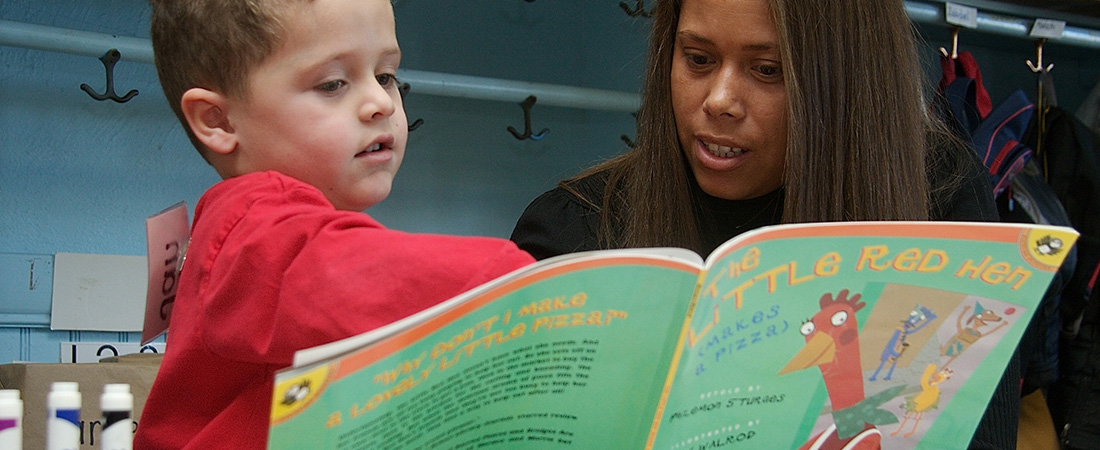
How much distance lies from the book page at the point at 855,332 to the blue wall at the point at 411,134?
1374mm

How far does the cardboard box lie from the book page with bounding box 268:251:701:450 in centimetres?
101

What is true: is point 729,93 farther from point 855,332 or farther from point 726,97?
point 855,332

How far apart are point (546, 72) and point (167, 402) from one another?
1819 millimetres

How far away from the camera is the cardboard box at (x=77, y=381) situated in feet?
4.57

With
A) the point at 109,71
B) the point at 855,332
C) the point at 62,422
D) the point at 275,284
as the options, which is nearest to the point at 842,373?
the point at 855,332

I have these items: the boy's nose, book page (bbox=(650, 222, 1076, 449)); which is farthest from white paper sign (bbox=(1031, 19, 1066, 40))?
the boy's nose

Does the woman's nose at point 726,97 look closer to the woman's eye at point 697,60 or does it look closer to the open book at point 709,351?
the woman's eye at point 697,60

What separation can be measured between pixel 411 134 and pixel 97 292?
2.45ft

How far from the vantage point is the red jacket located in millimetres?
575

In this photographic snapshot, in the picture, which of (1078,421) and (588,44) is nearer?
(1078,421)

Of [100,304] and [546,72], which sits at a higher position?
[546,72]

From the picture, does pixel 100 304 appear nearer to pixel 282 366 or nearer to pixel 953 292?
pixel 282 366

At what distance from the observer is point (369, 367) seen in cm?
50

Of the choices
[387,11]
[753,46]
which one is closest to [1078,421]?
[753,46]
